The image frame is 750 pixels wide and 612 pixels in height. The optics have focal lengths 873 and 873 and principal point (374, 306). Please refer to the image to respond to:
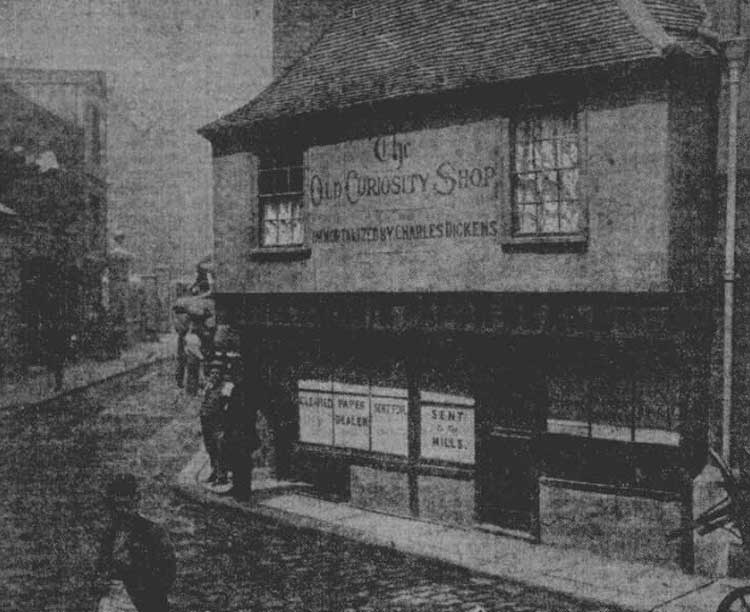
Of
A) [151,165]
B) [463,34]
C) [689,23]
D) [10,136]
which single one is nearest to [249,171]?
[463,34]

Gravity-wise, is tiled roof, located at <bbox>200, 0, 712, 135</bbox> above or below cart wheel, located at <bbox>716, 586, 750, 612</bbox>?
above

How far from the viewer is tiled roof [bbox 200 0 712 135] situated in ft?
34.8

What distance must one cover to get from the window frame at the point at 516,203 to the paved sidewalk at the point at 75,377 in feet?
53.7

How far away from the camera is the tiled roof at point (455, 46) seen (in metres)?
10.6

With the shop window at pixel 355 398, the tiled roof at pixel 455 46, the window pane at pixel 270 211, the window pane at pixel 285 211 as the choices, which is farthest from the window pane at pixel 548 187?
the window pane at pixel 270 211

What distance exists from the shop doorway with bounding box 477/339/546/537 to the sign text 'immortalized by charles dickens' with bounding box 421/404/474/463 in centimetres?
20

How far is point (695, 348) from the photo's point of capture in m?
10.1

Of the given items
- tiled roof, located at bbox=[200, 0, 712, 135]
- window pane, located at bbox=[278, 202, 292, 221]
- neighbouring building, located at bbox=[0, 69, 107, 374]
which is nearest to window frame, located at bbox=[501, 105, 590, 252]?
tiled roof, located at bbox=[200, 0, 712, 135]

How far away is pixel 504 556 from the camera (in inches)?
412

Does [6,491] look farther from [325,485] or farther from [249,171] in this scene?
[249,171]

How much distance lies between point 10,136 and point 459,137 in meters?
25.2

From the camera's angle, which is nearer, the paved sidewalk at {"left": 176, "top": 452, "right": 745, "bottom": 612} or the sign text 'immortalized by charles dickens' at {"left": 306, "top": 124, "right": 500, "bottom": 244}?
the paved sidewalk at {"left": 176, "top": 452, "right": 745, "bottom": 612}

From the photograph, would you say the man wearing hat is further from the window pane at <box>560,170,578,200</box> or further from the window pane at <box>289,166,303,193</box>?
the window pane at <box>560,170,578,200</box>

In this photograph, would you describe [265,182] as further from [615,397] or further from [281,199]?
[615,397]
